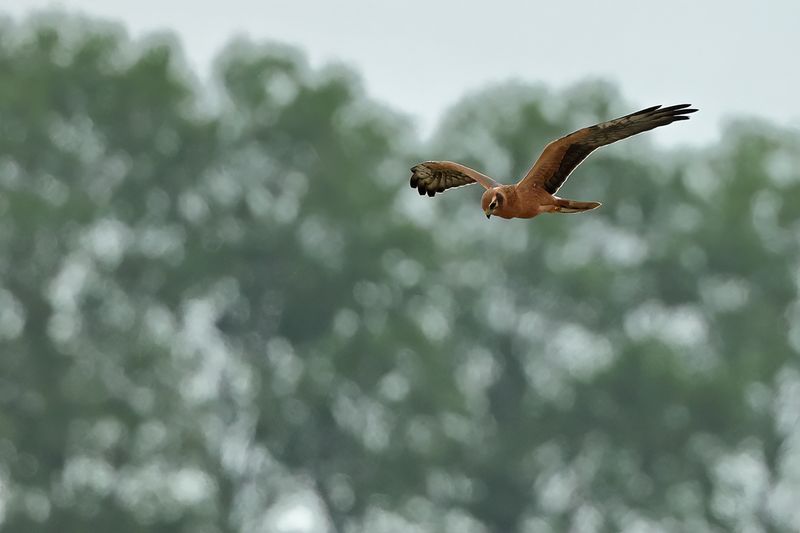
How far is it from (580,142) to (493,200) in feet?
2.88

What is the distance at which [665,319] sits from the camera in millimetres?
41156

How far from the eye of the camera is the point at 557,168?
46.4ft

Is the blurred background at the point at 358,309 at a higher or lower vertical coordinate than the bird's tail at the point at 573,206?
higher

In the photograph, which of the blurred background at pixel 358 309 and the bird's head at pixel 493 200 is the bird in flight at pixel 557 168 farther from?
the blurred background at pixel 358 309

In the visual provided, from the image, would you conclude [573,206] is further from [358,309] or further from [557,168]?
[358,309]

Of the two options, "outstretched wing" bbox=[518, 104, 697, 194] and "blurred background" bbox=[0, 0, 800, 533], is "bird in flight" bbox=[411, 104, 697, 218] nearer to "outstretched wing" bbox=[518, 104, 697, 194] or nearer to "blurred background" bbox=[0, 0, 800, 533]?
"outstretched wing" bbox=[518, 104, 697, 194]

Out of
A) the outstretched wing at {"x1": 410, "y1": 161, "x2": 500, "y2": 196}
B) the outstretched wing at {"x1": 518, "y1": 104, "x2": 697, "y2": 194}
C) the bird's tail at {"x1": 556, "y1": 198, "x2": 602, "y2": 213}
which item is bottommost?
the bird's tail at {"x1": 556, "y1": 198, "x2": 602, "y2": 213}

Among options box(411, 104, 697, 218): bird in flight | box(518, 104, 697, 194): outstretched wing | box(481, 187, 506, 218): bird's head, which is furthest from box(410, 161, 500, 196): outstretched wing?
box(481, 187, 506, 218): bird's head

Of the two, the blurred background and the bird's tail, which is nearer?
the bird's tail

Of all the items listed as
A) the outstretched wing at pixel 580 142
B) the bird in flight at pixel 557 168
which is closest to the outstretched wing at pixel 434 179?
the bird in flight at pixel 557 168

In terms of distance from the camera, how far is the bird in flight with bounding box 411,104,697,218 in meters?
13.6

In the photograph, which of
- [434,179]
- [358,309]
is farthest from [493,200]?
[358,309]

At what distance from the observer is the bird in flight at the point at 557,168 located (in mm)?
13609

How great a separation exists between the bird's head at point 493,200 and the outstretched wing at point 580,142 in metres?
0.24
